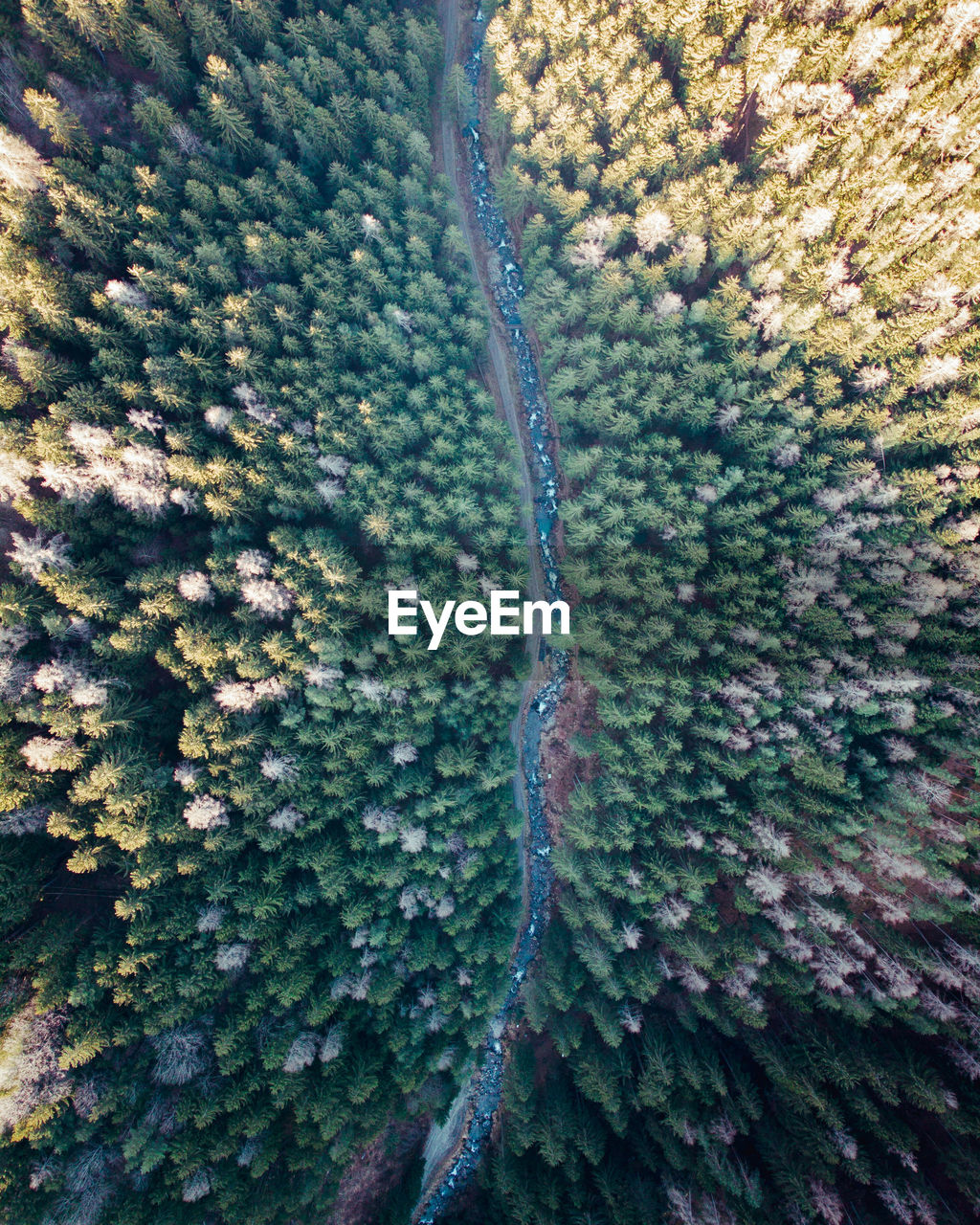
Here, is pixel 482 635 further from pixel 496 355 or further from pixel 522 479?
pixel 496 355

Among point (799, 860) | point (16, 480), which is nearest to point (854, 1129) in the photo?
point (799, 860)

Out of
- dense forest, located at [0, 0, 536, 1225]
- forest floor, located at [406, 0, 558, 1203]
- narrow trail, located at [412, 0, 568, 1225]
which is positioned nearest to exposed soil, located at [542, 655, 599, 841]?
narrow trail, located at [412, 0, 568, 1225]

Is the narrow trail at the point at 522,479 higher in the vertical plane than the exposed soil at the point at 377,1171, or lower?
higher

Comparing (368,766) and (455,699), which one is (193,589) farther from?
(455,699)

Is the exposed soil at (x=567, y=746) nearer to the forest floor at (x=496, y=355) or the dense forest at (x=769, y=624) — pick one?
the forest floor at (x=496, y=355)

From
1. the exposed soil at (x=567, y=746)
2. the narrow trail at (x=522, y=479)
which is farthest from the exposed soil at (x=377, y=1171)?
the exposed soil at (x=567, y=746)

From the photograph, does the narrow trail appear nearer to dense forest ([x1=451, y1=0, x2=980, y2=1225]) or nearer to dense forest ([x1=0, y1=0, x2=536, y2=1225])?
dense forest ([x1=451, y1=0, x2=980, y2=1225])
